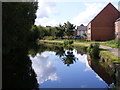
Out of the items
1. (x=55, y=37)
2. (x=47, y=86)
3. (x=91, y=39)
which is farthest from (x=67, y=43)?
(x=47, y=86)

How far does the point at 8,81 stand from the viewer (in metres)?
12.9

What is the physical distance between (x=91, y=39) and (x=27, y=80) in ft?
131

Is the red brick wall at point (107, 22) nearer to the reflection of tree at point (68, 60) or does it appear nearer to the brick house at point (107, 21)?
the brick house at point (107, 21)

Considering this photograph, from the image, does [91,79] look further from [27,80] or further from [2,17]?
[2,17]

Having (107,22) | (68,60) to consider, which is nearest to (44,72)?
(68,60)

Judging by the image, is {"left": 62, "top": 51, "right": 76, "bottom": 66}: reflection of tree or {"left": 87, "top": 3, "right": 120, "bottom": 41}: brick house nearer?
{"left": 62, "top": 51, "right": 76, "bottom": 66}: reflection of tree

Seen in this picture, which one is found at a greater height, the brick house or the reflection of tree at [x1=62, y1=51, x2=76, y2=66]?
the brick house

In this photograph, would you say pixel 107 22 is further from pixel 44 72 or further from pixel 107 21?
pixel 44 72

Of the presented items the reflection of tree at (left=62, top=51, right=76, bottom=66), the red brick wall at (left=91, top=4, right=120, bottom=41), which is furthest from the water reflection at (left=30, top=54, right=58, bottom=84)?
the red brick wall at (left=91, top=4, right=120, bottom=41)

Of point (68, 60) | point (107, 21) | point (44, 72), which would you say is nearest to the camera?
point (44, 72)

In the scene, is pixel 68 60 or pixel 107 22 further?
pixel 107 22

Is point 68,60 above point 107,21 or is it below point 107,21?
below

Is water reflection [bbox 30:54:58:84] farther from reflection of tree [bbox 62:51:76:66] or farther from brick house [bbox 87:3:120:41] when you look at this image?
brick house [bbox 87:3:120:41]

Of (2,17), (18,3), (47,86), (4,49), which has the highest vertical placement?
(18,3)
